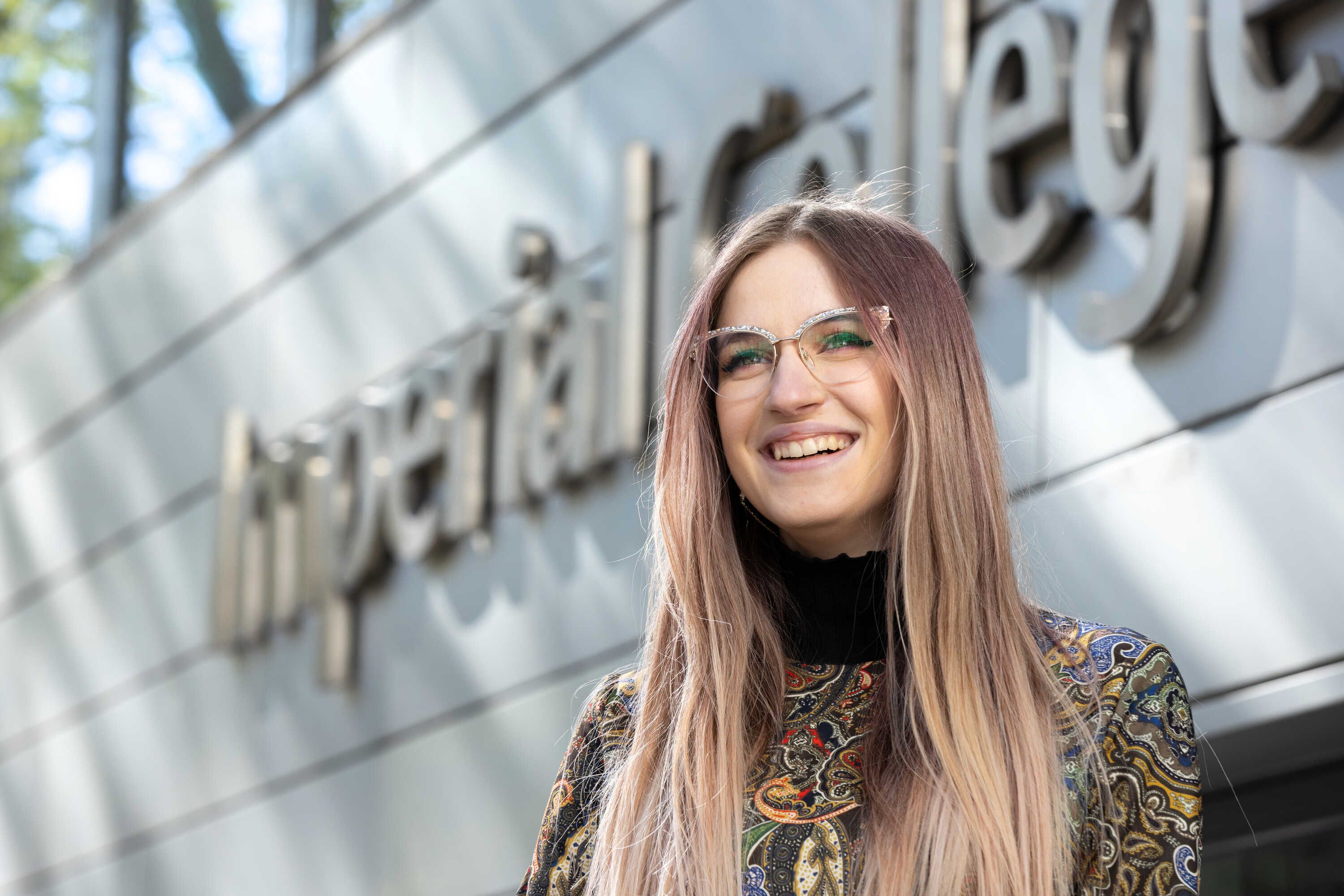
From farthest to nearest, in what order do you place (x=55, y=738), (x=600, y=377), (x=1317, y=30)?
(x=55, y=738) → (x=600, y=377) → (x=1317, y=30)

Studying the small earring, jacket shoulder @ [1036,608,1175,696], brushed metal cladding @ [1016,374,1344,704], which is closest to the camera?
jacket shoulder @ [1036,608,1175,696]

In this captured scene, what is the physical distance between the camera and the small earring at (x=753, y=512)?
7.14ft

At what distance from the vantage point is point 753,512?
2.19m

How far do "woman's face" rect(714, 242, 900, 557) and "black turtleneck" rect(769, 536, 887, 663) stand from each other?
0.04 meters

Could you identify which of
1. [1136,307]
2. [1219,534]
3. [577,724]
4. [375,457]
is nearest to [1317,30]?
[1136,307]

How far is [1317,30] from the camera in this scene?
361 cm

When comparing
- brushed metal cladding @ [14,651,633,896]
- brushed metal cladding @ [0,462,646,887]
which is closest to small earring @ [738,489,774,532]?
brushed metal cladding @ [0,462,646,887]

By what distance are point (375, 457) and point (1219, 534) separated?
4.14 meters

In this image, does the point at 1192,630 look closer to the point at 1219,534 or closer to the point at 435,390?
the point at 1219,534

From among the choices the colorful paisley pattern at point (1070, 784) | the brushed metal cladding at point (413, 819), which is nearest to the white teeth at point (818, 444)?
the colorful paisley pattern at point (1070, 784)

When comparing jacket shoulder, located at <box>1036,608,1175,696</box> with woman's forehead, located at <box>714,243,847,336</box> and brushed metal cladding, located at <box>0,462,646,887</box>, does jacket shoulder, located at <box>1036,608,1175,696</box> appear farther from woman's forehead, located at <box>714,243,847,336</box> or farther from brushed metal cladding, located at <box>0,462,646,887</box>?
brushed metal cladding, located at <box>0,462,646,887</box>

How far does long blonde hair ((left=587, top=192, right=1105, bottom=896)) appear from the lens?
1797 millimetres

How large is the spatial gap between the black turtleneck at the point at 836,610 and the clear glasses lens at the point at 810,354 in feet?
0.75

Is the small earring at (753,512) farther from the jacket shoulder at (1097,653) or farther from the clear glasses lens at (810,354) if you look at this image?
the jacket shoulder at (1097,653)
